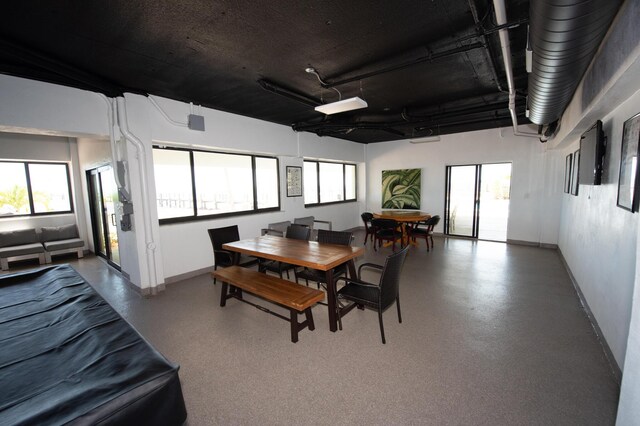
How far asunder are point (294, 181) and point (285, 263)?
2.83 m

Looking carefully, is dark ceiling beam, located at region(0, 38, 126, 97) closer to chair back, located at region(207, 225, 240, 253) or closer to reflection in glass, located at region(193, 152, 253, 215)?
reflection in glass, located at region(193, 152, 253, 215)

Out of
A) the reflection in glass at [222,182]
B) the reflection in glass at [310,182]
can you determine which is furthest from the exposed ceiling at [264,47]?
the reflection in glass at [310,182]

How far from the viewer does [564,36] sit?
147 cm

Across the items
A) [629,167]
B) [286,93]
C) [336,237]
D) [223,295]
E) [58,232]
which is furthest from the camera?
[58,232]

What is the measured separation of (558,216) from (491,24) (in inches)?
219

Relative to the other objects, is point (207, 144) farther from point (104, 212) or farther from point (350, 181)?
point (350, 181)

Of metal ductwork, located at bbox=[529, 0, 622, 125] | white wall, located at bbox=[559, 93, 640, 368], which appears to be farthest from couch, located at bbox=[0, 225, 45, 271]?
white wall, located at bbox=[559, 93, 640, 368]

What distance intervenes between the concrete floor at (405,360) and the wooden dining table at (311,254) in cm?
44

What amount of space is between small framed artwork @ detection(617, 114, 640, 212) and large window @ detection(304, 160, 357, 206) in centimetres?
556

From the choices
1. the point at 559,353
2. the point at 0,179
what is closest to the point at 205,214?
the point at 0,179

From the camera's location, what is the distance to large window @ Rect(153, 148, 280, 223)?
4379mm

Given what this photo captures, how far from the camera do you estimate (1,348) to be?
4.59 feet

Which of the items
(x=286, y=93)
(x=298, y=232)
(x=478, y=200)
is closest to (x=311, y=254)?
(x=298, y=232)

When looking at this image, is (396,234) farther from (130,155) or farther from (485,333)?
(130,155)
